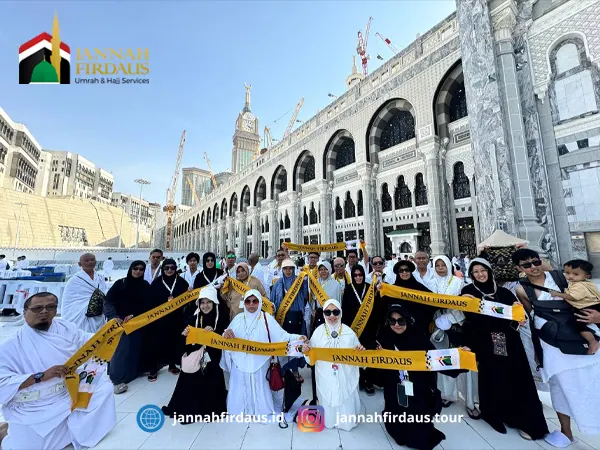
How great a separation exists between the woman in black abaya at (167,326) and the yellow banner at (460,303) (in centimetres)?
284

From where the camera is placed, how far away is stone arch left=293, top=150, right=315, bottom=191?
1967 cm

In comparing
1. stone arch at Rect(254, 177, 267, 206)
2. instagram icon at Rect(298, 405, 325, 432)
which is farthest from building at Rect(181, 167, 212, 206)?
instagram icon at Rect(298, 405, 325, 432)

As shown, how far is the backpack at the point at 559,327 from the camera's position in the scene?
2.08m

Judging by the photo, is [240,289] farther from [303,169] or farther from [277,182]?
[277,182]

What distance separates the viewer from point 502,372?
7.69 feet

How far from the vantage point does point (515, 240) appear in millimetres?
5656

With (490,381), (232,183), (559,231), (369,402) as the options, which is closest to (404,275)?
(490,381)

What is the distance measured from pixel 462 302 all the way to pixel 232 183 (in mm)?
30232

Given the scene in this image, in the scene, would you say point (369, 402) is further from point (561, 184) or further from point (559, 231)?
point (561, 184)

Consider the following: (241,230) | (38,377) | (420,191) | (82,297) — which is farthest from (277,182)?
(38,377)

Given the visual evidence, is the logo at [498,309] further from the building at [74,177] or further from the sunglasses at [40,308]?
the building at [74,177]

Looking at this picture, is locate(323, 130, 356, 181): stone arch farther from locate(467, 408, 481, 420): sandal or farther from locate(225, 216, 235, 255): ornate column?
locate(225, 216, 235, 255): ornate column

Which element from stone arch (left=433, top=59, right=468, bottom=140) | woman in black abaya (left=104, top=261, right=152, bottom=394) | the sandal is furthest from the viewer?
stone arch (left=433, top=59, right=468, bottom=140)

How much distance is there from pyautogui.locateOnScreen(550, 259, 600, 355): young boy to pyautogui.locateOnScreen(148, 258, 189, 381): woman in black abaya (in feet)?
13.9
